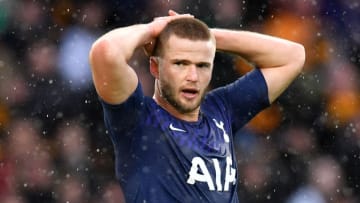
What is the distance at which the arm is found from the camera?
4.17 meters

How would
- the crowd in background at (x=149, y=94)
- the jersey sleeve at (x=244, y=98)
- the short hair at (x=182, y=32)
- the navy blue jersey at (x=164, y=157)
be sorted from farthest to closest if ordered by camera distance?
the crowd in background at (x=149, y=94)
the jersey sleeve at (x=244, y=98)
the short hair at (x=182, y=32)
the navy blue jersey at (x=164, y=157)

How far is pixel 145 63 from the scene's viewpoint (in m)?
6.50

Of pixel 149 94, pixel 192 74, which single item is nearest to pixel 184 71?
pixel 192 74

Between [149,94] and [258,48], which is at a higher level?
[258,48]

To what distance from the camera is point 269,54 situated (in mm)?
4227

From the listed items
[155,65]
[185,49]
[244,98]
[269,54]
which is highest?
[185,49]

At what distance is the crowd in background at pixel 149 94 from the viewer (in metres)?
6.37

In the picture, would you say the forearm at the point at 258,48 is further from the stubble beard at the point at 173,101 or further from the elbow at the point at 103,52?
the elbow at the point at 103,52

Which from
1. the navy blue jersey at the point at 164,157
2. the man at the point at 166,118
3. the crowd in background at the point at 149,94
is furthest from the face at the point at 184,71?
the crowd in background at the point at 149,94

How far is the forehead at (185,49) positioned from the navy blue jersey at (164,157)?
22cm

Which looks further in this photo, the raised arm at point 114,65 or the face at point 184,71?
the face at point 184,71

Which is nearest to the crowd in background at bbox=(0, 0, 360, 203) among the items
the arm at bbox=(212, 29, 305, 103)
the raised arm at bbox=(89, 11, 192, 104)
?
the arm at bbox=(212, 29, 305, 103)

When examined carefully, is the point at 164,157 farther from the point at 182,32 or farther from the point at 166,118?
the point at 182,32

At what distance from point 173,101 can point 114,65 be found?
378 mm
